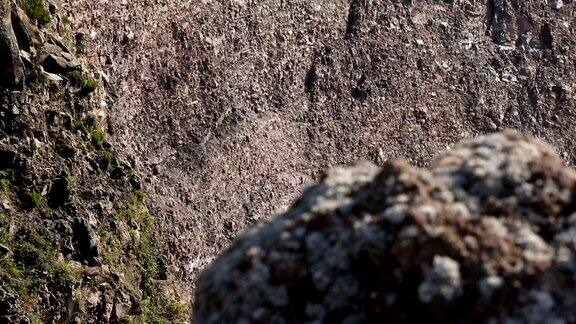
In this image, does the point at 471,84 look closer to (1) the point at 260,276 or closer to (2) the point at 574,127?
(2) the point at 574,127

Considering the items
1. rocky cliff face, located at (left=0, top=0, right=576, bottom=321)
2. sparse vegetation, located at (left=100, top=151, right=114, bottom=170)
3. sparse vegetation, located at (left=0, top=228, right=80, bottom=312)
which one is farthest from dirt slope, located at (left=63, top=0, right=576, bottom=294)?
sparse vegetation, located at (left=0, top=228, right=80, bottom=312)

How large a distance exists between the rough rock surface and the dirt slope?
11.1 meters

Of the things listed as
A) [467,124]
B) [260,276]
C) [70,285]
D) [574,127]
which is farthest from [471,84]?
[260,276]

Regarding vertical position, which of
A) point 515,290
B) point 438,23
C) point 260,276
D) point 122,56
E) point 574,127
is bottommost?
point 574,127

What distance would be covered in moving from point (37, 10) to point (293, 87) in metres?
9.24

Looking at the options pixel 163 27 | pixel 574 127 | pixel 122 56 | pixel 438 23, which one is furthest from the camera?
pixel 574 127

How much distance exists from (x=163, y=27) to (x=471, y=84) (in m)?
12.0

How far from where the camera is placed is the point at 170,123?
16562 millimetres

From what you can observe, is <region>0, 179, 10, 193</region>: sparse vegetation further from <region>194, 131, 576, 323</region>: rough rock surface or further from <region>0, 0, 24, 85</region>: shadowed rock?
<region>194, 131, 576, 323</region>: rough rock surface

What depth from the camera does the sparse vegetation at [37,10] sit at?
1217 cm

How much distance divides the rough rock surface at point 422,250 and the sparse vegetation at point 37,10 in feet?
31.4

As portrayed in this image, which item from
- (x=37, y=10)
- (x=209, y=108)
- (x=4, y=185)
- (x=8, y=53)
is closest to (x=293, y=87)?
(x=209, y=108)

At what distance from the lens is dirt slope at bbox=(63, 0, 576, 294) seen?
15.7 m

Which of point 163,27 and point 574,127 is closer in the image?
point 163,27
